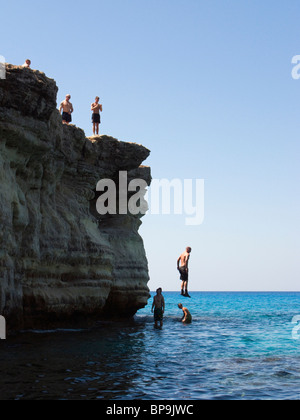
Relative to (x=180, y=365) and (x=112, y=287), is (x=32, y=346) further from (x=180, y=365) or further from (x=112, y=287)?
(x=112, y=287)

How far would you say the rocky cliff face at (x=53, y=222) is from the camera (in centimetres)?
1795

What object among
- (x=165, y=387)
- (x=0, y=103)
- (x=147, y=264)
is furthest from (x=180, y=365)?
(x=147, y=264)

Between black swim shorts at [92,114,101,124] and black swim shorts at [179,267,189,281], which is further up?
black swim shorts at [92,114,101,124]

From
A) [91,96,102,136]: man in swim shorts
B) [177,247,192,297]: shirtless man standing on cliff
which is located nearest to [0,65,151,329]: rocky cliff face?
[91,96,102,136]: man in swim shorts

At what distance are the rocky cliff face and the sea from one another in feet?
4.82

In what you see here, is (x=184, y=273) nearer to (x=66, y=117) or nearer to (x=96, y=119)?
(x=66, y=117)

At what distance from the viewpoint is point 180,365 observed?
14.8 metres

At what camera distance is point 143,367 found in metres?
14.2

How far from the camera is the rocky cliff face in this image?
58.9 ft

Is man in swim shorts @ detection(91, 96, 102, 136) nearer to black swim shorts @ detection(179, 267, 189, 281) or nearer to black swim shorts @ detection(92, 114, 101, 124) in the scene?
black swim shorts @ detection(92, 114, 101, 124)

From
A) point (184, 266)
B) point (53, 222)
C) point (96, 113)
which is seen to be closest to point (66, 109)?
point (96, 113)

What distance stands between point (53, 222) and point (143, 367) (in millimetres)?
8761

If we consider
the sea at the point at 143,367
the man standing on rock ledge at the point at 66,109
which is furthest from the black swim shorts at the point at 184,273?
the man standing on rock ledge at the point at 66,109

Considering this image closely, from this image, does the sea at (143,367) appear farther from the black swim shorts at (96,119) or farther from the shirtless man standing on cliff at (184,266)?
the black swim shorts at (96,119)
